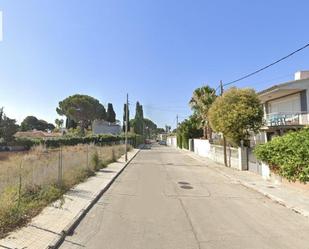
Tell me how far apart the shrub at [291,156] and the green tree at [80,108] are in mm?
A: 71550

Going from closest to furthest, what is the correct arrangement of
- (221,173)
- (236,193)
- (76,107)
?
(236,193) < (221,173) < (76,107)

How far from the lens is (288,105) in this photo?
31266 mm

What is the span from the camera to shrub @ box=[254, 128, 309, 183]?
42.3 ft

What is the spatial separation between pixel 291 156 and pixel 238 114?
862 centimetres

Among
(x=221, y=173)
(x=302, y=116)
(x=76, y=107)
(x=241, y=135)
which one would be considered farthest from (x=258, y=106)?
(x=76, y=107)

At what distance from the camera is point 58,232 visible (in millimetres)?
7480

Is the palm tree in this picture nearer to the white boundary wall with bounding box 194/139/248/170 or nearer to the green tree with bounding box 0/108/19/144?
the white boundary wall with bounding box 194/139/248/170

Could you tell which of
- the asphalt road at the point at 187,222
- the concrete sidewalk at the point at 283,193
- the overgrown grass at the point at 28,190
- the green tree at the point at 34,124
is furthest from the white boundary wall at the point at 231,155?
the green tree at the point at 34,124

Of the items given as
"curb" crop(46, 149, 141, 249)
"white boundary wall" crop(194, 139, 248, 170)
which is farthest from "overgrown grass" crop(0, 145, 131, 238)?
"white boundary wall" crop(194, 139, 248, 170)

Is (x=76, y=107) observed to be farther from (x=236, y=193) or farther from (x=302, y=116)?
(x=236, y=193)

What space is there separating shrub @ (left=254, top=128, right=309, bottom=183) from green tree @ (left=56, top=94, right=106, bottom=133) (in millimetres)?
71550

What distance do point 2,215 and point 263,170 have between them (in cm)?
1391

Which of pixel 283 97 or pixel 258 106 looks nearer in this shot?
pixel 258 106

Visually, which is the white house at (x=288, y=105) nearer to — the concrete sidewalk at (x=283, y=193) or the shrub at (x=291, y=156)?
the concrete sidewalk at (x=283, y=193)
